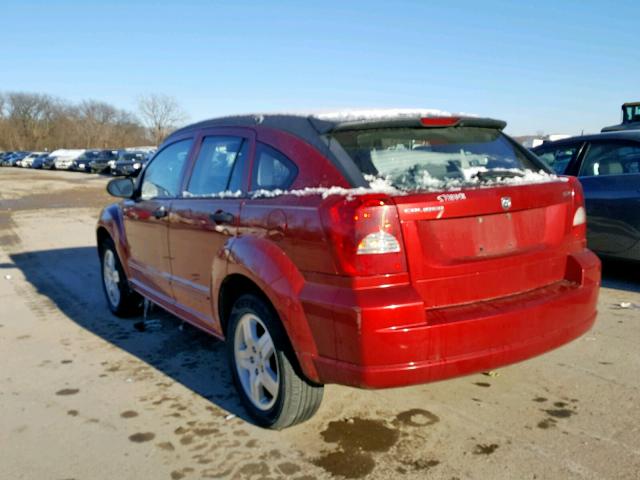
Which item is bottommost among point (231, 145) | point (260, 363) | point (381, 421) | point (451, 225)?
point (381, 421)

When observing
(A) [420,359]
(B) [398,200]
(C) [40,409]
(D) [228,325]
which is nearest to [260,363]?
(D) [228,325]

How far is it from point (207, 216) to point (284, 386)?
4.03ft

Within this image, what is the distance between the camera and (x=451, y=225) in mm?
2764

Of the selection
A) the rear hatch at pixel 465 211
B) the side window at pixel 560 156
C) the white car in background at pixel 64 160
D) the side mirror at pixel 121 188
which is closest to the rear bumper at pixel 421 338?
the rear hatch at pixel 465 211

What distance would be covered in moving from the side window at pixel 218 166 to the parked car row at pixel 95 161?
35.6 m

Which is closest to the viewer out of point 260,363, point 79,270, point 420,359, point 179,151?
point 420,359

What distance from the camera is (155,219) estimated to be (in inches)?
177

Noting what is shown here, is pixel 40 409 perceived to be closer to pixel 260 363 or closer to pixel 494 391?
pixel 260 363

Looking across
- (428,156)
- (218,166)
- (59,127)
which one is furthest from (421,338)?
(59,127)

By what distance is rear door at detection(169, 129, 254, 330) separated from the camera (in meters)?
3.47

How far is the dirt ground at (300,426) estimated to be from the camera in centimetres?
285

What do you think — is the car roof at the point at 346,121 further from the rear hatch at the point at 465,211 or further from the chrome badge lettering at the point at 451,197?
the chrome badge lettering at the point at 451,197

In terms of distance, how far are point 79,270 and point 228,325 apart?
5225 mm

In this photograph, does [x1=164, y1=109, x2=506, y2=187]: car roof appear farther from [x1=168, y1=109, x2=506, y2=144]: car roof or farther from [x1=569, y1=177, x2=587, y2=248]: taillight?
[x1=569, y1=177, x2=587, y2=248]: taillight
